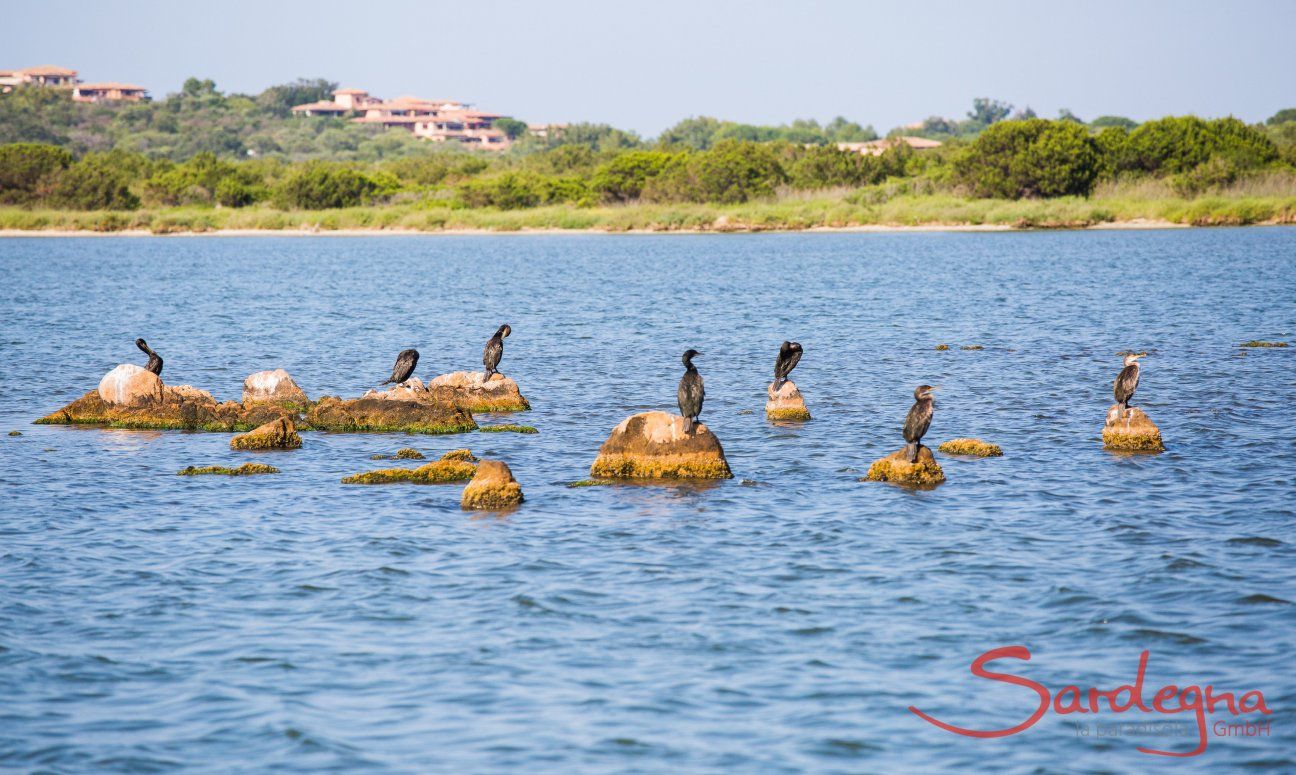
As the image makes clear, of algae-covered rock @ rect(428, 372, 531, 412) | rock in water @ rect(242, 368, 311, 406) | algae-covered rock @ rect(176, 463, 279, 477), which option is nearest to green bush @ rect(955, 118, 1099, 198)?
algae-covered rock @ rect(428, 372, 531, 412)

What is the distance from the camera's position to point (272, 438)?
65.3 feet

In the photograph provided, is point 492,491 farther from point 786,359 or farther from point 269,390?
point 269,390

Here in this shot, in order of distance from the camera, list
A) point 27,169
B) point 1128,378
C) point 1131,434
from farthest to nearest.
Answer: point 27,169
point 1131,434
point 1128,378

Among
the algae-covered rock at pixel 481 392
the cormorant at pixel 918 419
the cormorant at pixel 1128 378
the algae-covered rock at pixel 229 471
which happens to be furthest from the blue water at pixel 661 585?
the cormorant at pixel 1128 378

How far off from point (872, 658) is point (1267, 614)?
12.1 ft

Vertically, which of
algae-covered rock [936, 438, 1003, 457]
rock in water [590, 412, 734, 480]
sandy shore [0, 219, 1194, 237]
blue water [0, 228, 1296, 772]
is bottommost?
blue water [0, 228, 1296, 772]

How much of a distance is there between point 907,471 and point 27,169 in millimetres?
99775

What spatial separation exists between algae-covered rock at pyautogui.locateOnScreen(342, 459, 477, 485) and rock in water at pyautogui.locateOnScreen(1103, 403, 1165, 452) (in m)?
8.91

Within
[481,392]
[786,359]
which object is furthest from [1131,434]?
[481,392]

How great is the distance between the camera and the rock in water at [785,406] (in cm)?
2236

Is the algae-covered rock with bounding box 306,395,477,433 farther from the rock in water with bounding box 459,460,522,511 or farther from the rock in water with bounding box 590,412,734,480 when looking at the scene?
the rock in water with bounding box 459,460,522,511

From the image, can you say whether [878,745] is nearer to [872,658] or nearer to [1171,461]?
[872,658]

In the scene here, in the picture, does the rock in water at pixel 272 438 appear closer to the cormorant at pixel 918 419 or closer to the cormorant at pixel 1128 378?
the cormorant at pixel 918 419

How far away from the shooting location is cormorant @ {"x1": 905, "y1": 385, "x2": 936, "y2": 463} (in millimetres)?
16594
